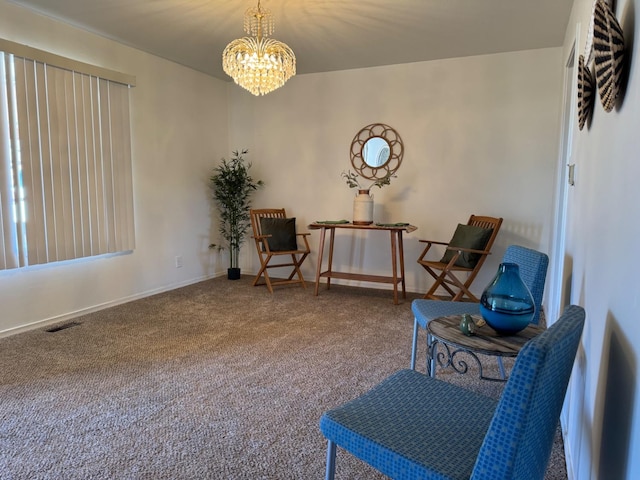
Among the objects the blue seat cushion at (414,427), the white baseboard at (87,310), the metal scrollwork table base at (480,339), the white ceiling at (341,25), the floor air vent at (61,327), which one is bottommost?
the floor air vent at (61,327)

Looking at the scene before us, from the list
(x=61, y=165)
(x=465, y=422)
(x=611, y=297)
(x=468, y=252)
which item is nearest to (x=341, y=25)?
(x=468, y=252)

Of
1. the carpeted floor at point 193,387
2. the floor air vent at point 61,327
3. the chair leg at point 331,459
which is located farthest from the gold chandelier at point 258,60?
the chair leg at point 331,459

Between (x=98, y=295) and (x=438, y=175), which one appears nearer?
(x=98, y=295)

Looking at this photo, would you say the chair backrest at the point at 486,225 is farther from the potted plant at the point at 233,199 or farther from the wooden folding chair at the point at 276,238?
the potted plant at the point at 233,199

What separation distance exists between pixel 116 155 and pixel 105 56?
90 cm

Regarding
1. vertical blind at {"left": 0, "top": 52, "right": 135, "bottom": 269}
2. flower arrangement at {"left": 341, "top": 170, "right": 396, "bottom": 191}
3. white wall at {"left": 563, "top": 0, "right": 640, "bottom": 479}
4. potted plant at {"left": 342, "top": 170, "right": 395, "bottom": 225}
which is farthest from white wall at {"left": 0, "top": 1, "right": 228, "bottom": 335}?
white wall at {"left": 563, "top": 0, "right": 640, "bottom": 479}

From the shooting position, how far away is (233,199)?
521 centimetres

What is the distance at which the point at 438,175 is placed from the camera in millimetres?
4516

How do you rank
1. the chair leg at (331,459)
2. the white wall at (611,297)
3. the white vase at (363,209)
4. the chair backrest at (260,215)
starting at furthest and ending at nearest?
the chair backrest at (260,215)
the white vase at (363,209)
the chair leg at (331,459)
the white wall at (611,297)

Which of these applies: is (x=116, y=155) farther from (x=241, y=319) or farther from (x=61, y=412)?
(x=61, y=412)

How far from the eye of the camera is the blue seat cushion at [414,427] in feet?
3.48

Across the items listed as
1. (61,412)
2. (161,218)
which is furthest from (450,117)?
(61,412)

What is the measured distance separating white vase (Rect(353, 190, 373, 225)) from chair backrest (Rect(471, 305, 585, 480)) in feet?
11.4

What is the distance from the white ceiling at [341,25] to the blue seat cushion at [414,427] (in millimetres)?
2783
